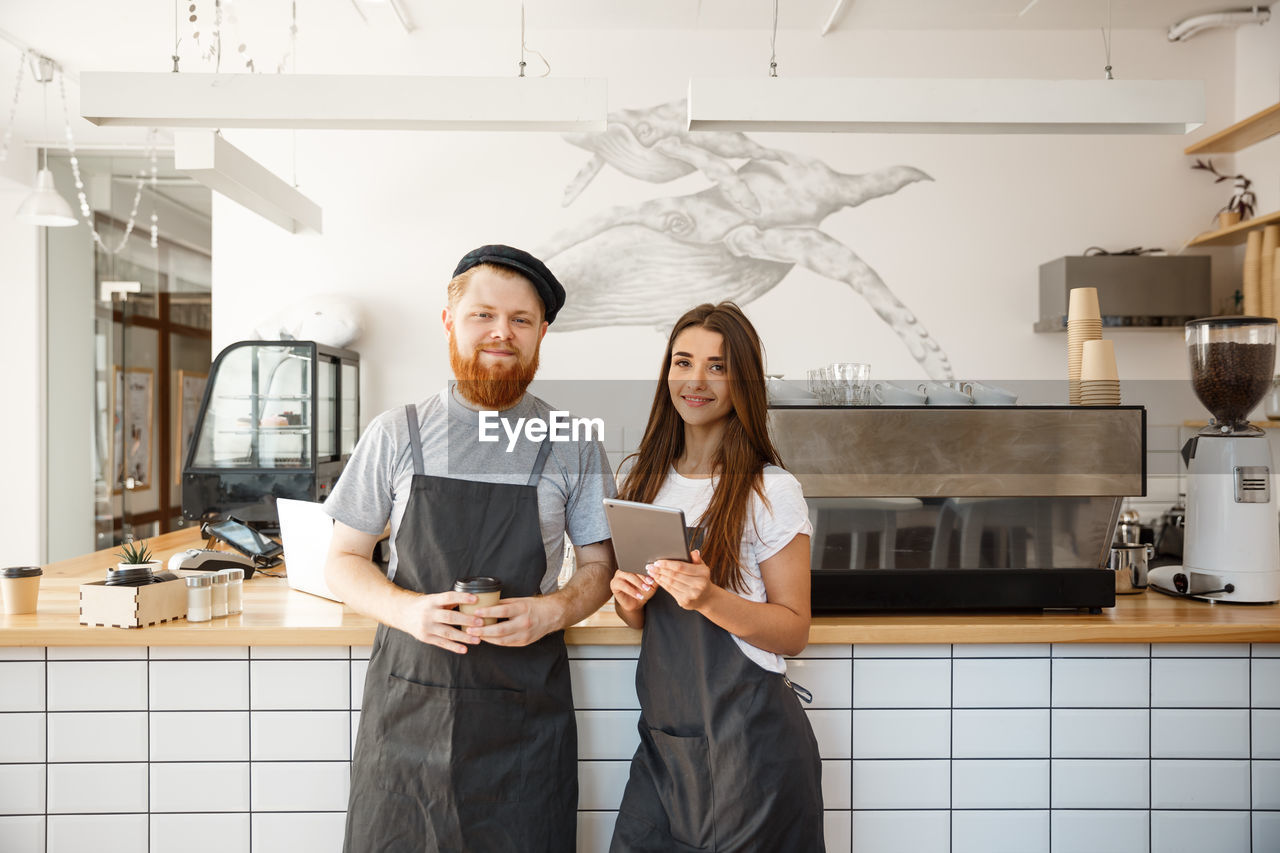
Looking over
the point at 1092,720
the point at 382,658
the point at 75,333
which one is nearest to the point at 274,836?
the point at 382,658

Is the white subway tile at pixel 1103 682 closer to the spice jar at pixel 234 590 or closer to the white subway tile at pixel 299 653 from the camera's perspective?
the white subway tile at pixel 299 653

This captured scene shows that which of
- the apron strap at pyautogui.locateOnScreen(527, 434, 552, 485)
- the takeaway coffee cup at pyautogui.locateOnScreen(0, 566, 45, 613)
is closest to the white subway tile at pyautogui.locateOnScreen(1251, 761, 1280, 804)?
the apron strap at pyautogui.locateOnScreen(527, 434, 552, 485)

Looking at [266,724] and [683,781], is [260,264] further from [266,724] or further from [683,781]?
[683,781]

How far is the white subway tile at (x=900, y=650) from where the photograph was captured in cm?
190

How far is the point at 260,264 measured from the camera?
3.86m

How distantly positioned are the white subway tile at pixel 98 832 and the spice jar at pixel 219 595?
1.53ft

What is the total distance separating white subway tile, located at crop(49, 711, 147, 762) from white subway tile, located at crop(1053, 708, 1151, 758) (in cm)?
204

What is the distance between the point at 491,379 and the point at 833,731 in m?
1.10

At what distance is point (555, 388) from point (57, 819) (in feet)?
7.77

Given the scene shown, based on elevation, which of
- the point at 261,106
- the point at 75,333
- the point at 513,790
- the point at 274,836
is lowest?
the point at 274,836

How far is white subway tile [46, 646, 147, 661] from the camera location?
1842 mm

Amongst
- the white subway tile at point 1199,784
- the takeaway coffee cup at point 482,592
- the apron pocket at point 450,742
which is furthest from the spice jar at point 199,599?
the white subway tile at point 1199,784

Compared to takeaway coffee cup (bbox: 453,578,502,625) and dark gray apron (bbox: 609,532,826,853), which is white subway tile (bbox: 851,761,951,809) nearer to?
dark gray apron (bbox: 609,532,826,853)

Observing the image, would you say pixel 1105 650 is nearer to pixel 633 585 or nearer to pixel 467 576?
pixel 633 585
